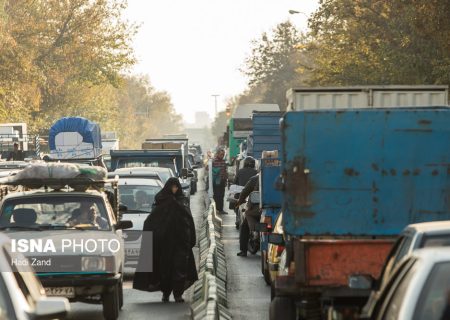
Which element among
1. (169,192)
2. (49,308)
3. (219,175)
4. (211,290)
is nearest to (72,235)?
(211,290)

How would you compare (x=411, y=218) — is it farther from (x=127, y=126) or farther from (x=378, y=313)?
(x=127, y=126)

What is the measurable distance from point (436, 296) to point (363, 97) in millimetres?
13011

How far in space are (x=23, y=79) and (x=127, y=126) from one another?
104 m

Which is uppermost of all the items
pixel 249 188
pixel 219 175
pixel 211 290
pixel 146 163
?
pixel 249 188

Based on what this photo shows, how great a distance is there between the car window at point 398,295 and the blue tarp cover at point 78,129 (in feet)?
137

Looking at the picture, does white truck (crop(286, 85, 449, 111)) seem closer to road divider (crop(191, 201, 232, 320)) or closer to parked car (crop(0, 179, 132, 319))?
road divider (crop(191, 201, 232, 320))

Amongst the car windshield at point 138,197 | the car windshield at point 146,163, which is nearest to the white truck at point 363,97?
the car windshield at point 138,197

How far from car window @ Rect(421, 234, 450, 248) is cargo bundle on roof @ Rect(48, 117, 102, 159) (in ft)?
131

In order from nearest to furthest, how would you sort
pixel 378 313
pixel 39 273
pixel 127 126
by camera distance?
pixel 378 313, pixel 39 273, pixel 127 126

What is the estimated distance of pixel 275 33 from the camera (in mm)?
113875

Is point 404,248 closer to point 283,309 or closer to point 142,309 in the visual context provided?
point 283,309

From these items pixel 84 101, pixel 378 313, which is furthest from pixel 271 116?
pixel 84 101

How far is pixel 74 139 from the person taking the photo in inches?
1956

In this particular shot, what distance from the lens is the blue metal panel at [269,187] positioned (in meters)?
23.1
